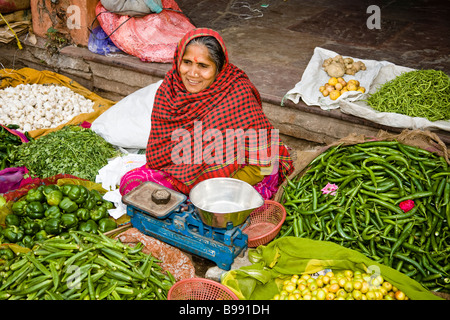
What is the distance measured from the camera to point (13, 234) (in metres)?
2.75

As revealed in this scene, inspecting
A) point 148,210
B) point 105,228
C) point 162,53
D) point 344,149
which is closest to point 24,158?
point 105,228

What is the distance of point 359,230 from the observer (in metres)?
2.82

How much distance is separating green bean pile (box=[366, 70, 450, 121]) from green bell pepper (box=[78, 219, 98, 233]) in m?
2.71

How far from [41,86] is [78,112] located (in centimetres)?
77

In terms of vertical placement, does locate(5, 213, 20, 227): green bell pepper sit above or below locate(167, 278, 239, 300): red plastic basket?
above

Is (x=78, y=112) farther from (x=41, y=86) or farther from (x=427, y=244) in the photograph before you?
(x=427, y=244)

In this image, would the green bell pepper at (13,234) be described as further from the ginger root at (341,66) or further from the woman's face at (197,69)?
the ginger root at (341,66)

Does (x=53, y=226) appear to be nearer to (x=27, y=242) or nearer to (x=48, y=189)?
(x=27, y=242)

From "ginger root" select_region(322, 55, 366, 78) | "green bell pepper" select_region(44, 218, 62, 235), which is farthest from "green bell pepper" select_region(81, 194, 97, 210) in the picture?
"ginger root" select_region(322, 55, 366, 78)

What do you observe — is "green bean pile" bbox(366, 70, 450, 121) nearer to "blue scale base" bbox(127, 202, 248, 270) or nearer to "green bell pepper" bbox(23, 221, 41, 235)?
"blue scale base" bbox(127, 202, 248, 270)

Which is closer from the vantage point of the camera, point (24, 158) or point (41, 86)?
point (24, 158)

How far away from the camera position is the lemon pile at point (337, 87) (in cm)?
413

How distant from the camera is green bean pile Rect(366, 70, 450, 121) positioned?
366cm

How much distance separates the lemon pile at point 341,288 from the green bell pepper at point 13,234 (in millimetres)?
1751
